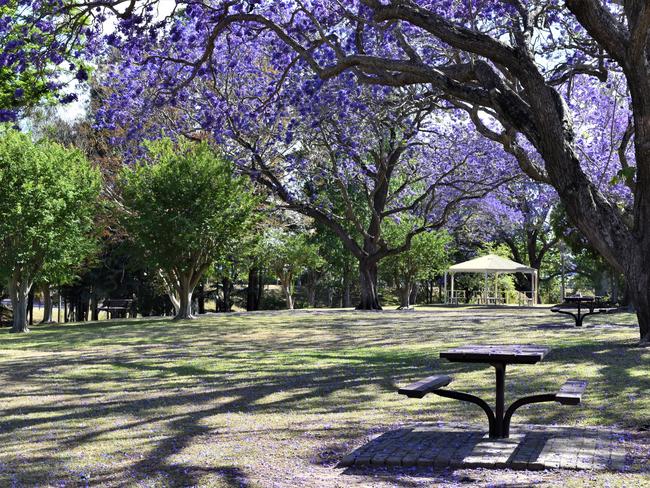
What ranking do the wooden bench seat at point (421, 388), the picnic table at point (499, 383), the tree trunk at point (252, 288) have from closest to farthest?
the wooden bench seat at point (421, 388) < the picnic table at point (499, 383) < the tree trunk at point (252, 288)

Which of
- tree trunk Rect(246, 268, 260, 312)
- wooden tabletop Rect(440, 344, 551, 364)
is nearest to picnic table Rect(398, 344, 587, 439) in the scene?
wooden tabletop Rect(440, 344, 551, 364)

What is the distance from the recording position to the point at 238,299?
4994 cm

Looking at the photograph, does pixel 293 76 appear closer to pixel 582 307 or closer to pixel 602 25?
pixel 602 25

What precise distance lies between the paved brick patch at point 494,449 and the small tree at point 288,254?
89.9ft

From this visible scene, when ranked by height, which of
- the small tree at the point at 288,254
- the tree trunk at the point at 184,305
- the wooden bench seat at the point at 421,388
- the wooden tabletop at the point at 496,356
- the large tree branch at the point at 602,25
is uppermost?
the large tree branch at the point at 602,25

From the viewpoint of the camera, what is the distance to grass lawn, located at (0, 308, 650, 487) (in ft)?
17.9

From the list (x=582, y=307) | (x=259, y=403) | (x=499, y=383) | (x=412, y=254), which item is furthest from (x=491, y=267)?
(x=499, y=383)

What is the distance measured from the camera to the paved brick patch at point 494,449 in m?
5.39

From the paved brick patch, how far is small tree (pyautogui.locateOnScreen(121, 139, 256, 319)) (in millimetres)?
15821

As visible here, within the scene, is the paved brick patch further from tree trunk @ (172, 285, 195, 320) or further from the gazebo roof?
the gazebo roof

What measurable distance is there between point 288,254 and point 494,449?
101 ft

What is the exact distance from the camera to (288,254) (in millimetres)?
36344

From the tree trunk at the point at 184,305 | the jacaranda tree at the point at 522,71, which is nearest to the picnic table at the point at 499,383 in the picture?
the jacaranda tree at the point at 522,71

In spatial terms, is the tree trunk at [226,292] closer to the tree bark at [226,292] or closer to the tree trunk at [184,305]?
the tree bark at [226,292]
